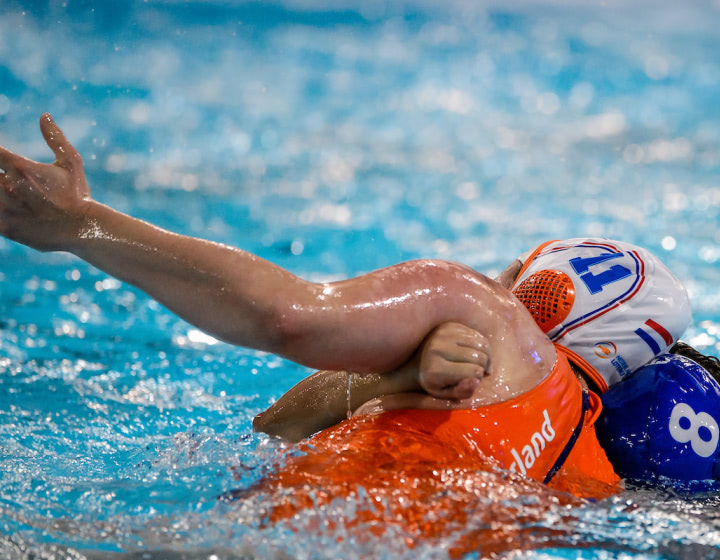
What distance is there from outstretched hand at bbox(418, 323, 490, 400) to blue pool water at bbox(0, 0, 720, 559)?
1.08ft

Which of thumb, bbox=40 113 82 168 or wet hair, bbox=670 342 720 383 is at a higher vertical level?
thumb, bbox=40 113 82 168

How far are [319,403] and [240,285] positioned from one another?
77cm

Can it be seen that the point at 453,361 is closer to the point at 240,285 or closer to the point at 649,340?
the point at 240,285

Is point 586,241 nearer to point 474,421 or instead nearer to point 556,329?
point 556,329

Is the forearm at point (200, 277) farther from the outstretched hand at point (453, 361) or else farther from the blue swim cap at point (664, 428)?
the blue swim cap at point (664, 428)

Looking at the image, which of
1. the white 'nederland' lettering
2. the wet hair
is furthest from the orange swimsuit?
the wet hair

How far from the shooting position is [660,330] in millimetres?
2354

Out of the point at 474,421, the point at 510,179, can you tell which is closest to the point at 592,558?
the point at 474,421

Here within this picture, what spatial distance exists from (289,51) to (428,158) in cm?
365

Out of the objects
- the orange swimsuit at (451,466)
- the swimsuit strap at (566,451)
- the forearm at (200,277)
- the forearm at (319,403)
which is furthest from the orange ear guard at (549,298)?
the forearm at (200,277)

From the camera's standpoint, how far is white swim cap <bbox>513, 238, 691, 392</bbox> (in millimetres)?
2326

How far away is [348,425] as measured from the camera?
211 centimetres

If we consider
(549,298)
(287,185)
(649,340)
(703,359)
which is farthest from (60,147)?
(287,185)

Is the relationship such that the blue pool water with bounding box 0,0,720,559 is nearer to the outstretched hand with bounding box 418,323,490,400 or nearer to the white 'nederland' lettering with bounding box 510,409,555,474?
the white 'nederland' lettering with bounding box 510,409,555,474
